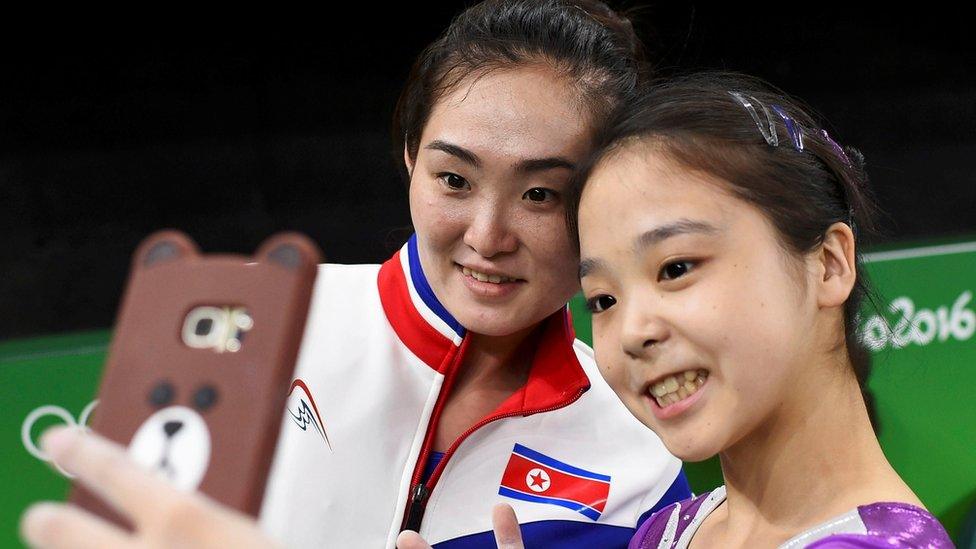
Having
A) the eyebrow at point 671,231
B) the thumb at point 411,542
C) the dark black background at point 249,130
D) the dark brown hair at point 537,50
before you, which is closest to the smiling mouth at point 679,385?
the eyebrow at point 671,231

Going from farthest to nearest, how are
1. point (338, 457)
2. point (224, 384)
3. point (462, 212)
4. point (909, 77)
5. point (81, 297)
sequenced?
1. point (909, 77)
2. point (81, 297)
3. point (338, 457)
4. point (462, 212)
5. point (224, 384)

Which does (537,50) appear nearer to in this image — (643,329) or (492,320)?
(492,320)

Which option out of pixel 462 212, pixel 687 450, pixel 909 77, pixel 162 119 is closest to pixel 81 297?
pixel 162 119

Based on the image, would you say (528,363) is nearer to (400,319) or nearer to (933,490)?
(400,319)

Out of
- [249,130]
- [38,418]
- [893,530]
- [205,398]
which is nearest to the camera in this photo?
[205,398]

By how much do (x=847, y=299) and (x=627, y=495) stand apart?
0.40 metres

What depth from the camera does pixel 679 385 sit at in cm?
95

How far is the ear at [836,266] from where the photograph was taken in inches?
38.7

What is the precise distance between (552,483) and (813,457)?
1.43 ft

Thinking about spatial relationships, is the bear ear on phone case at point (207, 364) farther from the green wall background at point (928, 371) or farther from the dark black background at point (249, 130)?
the dark black background at point (249, 130)

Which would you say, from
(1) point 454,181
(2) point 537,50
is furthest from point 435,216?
(2) point 537,50

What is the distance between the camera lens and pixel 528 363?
1.43m

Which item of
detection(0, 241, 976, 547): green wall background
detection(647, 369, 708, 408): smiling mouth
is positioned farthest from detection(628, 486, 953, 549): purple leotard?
detection(0, 241, 976, 547): green wall background

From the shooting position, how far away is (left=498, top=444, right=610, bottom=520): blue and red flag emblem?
1.33 meters
